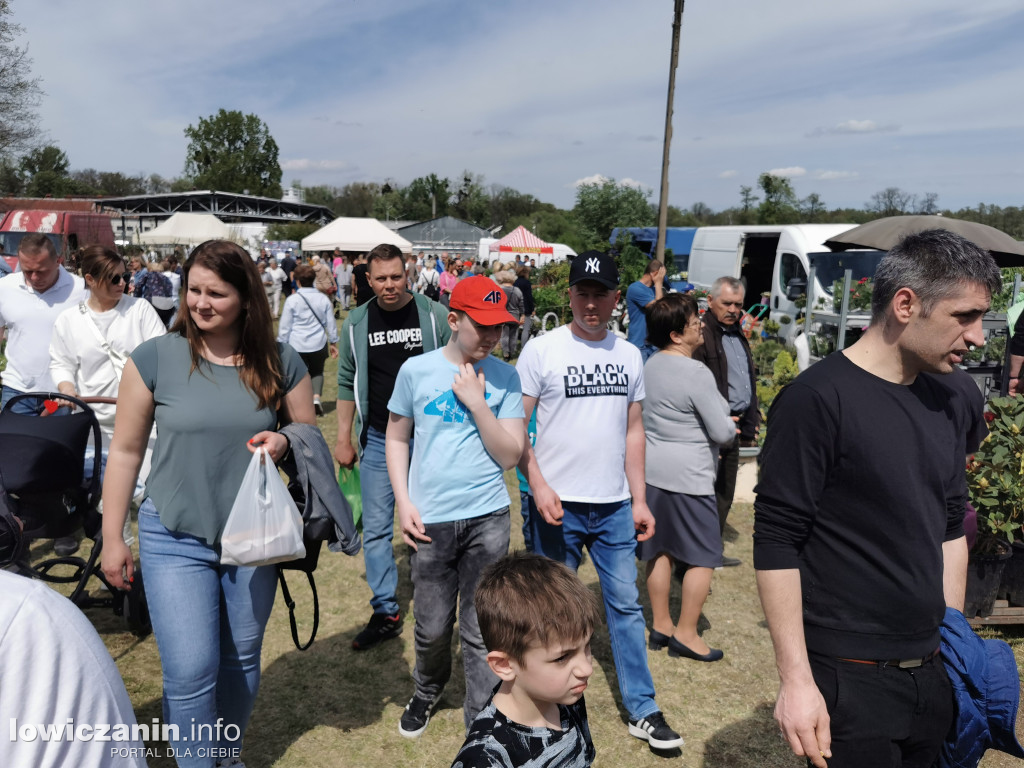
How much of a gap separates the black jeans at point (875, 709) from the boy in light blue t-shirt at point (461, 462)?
1.41m

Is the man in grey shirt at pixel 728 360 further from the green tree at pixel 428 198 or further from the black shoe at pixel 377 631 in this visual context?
the green tree at pixel 428 198

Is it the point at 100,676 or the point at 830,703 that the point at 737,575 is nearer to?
the point at 830,703

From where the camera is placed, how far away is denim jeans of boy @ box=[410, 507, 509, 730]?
9.62 ft

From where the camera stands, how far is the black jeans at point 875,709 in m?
1.86

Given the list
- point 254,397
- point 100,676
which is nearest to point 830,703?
point 100,676

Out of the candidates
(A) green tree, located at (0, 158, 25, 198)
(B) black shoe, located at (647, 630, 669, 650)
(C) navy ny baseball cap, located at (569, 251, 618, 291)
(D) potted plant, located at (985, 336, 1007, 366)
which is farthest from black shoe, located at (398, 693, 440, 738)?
(A) green tree, located at (0, 158, 25, 198)

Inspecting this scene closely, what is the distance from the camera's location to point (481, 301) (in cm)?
281

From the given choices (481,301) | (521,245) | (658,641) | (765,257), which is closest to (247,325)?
(481,301)

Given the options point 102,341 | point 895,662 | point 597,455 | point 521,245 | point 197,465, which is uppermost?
point 521,245

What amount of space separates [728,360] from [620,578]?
214 centimetres

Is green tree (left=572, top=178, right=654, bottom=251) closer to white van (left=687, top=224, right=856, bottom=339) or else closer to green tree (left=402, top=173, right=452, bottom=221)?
white van (left=687, top=224, right=856, bottom=339)

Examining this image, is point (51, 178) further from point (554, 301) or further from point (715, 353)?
point (715, 353)

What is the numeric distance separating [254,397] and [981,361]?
868cm

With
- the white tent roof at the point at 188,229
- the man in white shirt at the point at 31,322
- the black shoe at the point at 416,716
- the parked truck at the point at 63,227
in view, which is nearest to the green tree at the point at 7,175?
the parked truck at the point at 63,227
